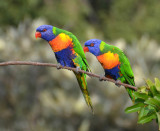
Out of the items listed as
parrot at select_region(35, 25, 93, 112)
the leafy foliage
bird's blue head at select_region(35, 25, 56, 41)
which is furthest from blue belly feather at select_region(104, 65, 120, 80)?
the leafy foliage

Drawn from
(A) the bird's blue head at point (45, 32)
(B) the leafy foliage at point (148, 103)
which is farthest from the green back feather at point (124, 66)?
(B) the leafy foliage at point (148, 103)

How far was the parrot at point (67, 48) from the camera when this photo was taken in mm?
1437

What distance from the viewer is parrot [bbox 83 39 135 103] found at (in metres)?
1.52

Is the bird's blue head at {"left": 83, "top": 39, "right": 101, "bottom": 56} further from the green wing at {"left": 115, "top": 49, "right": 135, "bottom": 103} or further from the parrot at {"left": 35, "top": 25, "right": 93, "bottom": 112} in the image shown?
the green wing at {"left": 115, "top": 49, "right": 135, "bottom": 103}

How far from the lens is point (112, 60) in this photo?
1685mm

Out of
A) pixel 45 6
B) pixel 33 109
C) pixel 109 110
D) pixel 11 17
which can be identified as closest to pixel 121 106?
pixel 109 110

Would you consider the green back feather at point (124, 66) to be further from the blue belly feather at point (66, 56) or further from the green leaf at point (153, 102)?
the green leaf at point (153, 102)

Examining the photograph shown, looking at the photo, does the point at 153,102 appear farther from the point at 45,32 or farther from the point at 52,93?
the point at 52,93

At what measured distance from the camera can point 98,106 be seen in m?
5.18

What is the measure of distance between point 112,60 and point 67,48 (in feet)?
0.92

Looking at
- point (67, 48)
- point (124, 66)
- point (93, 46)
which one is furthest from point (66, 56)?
point (124, 66)

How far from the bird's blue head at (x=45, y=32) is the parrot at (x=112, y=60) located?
0.64ft

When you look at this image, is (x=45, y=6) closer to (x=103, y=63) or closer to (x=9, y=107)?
(x=9, y=107)

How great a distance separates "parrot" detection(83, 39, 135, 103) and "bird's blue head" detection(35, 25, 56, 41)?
0.64 ft
